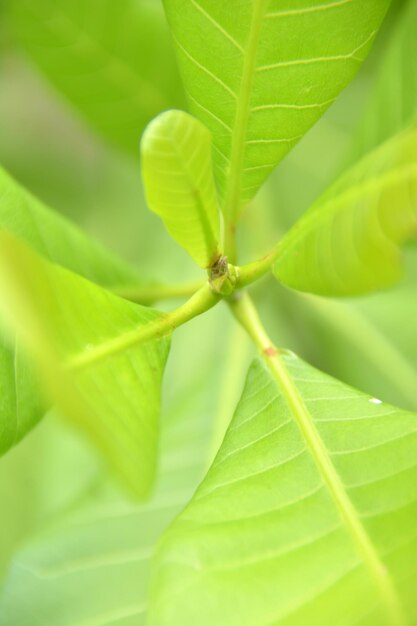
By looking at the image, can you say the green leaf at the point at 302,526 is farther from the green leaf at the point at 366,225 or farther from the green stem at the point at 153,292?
the green stem at the point at 153,292

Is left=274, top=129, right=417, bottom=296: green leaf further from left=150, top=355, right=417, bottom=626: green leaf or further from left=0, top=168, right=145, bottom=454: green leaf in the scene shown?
left=0, top=168, right=145, bottom=454: green leaf

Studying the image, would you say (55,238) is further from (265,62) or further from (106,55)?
(106,55)

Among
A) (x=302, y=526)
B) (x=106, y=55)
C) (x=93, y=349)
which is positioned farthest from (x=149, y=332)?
(x=106, y=55)

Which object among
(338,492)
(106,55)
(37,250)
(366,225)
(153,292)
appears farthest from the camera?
(106,55)

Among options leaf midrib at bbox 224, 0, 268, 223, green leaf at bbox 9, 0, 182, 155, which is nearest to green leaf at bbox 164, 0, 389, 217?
leaf midrib at bbox 224, 0, 268, 223

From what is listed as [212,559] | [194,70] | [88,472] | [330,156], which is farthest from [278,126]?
[330,156]

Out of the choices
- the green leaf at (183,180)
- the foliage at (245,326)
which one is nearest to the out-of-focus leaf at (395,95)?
the foliage at (245,326)
